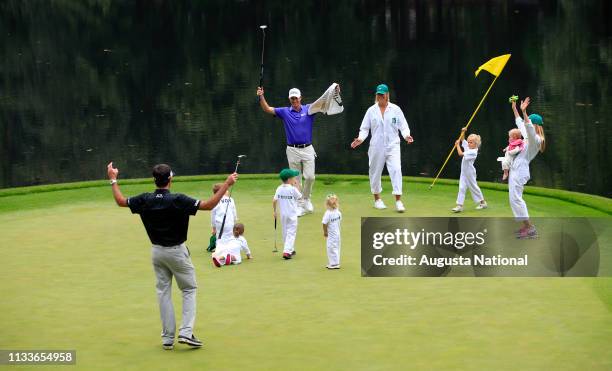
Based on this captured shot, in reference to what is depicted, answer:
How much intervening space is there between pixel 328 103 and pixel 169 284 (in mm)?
8274

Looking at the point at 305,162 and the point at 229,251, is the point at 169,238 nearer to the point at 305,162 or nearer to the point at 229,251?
the point at 229,251

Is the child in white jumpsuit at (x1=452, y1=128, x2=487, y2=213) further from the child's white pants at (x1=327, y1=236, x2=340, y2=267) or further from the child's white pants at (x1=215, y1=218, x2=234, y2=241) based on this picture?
the child's white pants at (x1=215, y1=218, x2=234, y2=241)

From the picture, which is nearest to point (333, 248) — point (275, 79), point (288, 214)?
point (288, 214)

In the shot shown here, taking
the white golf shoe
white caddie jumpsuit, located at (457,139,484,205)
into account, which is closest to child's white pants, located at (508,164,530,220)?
white caddie jumpsuit, located at (457,139,484,205)

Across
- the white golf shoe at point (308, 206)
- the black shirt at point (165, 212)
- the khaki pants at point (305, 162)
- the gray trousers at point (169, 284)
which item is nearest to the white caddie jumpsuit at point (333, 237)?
the gray trousers at point (169, 284)

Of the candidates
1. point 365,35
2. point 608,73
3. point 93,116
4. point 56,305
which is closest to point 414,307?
point 56,305

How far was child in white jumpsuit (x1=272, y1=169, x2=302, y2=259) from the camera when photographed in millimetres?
16672

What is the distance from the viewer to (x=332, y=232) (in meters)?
15.9

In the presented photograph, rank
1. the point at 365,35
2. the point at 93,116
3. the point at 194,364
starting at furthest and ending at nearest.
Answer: the point at 365,35
the point at 93,116
the point at 194,364

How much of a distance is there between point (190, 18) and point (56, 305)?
52023 millimetres

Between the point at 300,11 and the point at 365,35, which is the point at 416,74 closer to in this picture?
the point at 365,35

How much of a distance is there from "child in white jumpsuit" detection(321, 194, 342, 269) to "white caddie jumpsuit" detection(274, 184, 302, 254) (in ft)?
2.77

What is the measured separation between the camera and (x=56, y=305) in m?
14.3

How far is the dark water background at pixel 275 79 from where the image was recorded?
35844 millimetres
